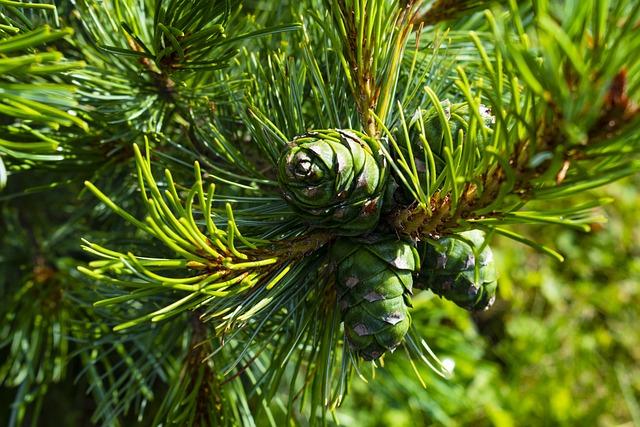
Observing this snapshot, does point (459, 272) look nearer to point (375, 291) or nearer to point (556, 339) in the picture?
point (375, 291)

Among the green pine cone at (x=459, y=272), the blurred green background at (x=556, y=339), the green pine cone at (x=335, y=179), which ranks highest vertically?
the green pine cone at (x=335, y=179)

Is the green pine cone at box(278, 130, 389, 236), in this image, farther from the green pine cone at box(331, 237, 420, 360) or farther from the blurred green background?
the blurred green background

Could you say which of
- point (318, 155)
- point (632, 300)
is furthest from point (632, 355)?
point (318, 155)

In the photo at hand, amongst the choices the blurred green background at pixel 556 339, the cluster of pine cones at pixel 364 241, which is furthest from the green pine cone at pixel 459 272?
the blurred green background at pixel 556 339

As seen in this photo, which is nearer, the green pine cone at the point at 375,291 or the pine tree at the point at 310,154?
the pine tree at the point at 310,154

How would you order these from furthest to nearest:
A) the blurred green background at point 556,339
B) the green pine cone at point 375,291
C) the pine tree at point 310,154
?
the blurred green background at point 556,339
the green pine cone at point 375,291
the pine tree at point 310,154

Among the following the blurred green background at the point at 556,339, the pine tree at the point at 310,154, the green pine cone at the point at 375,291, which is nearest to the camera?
the pine tree at the point at 310,154

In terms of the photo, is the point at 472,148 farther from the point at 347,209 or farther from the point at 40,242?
the point at 40,242

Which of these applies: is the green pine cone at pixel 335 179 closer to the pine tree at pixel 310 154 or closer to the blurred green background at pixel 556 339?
the pine tree at pixel 310 154
